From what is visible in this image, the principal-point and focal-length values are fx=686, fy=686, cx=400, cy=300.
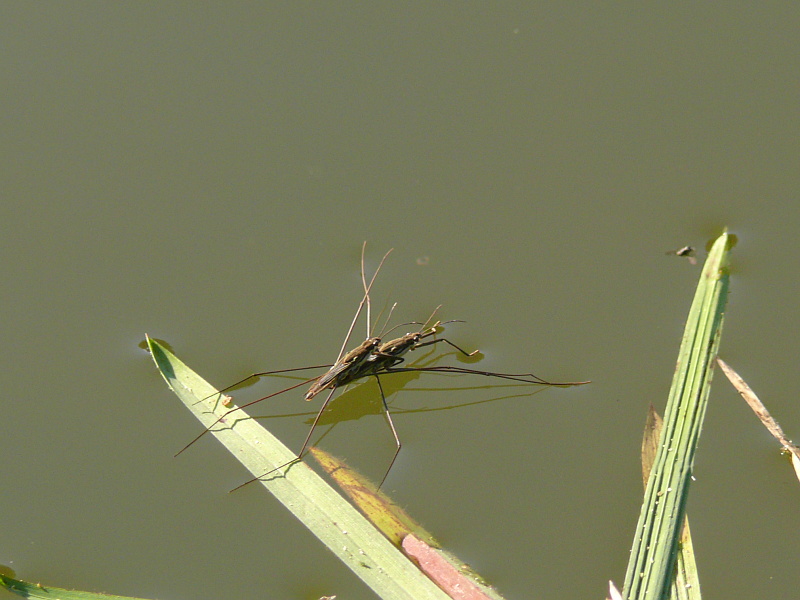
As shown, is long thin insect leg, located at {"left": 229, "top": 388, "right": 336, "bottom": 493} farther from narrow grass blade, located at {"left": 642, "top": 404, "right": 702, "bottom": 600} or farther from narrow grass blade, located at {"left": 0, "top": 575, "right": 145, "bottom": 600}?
narrow grass blade, located at {"left": 642, "top": 404, "right": 702, "bottom": 600}

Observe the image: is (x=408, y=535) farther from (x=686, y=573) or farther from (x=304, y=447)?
(x=686, y=573)

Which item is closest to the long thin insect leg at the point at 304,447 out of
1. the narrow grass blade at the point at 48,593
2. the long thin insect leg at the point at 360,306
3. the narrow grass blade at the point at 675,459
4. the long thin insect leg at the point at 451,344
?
the long thin insect leg at the point at 360,306

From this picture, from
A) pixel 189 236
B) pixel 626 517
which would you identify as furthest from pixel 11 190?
pixel 626 517

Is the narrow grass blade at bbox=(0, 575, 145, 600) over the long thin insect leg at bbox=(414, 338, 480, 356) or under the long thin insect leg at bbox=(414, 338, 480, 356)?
under

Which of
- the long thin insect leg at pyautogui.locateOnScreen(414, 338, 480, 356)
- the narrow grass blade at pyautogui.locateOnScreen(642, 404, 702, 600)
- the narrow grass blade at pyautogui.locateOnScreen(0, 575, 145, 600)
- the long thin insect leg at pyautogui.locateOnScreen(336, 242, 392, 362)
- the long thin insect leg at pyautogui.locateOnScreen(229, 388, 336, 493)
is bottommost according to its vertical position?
the narrow grass blade at pyautogui.locateOnScreen(642, 404, 702, 600)

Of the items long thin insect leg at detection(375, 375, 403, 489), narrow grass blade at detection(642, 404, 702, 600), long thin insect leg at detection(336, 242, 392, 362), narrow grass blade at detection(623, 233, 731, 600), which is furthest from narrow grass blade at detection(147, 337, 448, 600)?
narrow grass blade at detection(642, 404, 702, 600)

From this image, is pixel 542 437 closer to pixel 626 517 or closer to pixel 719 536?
pixel 626 517

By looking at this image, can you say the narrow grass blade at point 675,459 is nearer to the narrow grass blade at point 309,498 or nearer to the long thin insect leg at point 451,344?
the narrow grass blade at point 309,498
